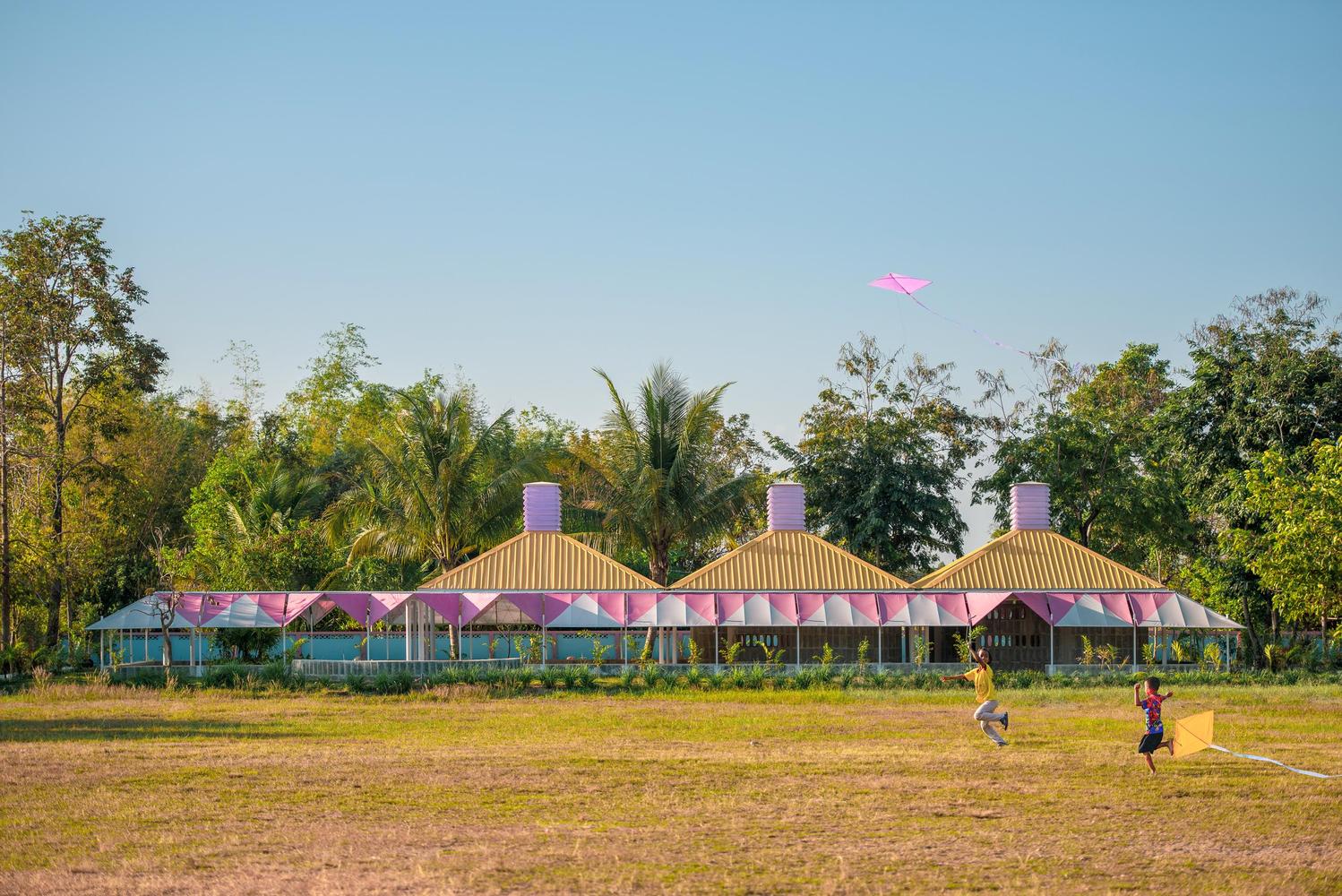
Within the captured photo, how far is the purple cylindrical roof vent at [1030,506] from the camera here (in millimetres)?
44250

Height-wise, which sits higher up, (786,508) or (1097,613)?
(786,508)

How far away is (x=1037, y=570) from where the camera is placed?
4184 cm

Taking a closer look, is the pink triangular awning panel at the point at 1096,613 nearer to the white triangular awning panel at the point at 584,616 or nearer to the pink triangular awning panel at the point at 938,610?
the pink triangular awning panel at the point at 938,610

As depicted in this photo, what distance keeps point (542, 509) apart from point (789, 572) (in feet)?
25.9

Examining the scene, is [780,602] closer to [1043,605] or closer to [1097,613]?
[1043,605]

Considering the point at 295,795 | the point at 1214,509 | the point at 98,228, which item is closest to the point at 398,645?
the point at 98,228

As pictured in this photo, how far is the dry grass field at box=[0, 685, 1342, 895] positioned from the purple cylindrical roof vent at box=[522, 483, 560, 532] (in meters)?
16.9

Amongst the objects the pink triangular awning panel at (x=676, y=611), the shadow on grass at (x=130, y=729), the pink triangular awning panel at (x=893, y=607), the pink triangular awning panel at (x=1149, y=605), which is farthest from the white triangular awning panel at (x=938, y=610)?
the shadow on grass at (x=130, y=729)

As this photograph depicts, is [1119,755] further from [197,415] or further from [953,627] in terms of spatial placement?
[197,415]

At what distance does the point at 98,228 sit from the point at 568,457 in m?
16.4

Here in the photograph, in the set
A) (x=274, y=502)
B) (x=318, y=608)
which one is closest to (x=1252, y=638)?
(x=318, y=608)

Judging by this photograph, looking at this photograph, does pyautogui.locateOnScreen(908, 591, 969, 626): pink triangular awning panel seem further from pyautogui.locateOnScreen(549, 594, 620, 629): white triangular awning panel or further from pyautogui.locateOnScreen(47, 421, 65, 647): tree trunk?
pyautogui.locateOnScreen(47, 421, 65, 647): tree trunk

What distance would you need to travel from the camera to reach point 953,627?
42.4 m

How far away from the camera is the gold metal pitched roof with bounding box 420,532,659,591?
40.8m
